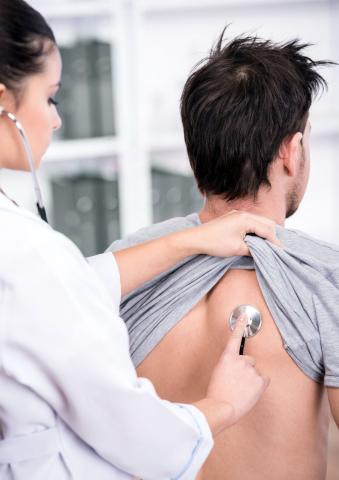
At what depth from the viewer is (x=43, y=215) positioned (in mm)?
1140

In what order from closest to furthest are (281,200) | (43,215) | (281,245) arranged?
1. (43,215)
2. (281,245)
3. (281,200)

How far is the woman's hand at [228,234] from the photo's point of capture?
126 cm

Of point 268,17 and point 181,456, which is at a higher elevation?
point 268,17

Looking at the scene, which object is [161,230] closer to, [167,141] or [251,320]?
[251,320]

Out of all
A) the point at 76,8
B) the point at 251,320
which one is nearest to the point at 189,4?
the point at 76,8

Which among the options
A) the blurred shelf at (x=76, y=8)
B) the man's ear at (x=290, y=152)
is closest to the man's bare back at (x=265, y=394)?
the man's ear at (x=290, y=152)

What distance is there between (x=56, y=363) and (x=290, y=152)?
0.66m

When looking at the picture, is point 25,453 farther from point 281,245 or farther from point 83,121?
point 83,121

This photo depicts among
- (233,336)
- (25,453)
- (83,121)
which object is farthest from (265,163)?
(83,121)

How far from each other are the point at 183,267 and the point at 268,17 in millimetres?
2433

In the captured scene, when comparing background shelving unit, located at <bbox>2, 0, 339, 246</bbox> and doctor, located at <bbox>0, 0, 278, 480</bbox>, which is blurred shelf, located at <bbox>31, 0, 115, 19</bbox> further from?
doctor, located at <bbox>0, 0, 278, 480</bbox>

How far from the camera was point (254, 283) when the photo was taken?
128 cm

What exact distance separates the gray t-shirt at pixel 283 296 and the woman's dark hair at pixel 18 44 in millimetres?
508

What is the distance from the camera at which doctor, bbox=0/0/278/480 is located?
0.91 metres
